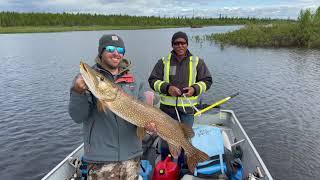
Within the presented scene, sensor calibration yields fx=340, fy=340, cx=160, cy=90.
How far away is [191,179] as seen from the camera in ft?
16.1

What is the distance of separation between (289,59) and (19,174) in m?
22.5

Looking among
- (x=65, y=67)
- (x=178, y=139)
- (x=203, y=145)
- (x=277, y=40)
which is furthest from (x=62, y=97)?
(x=277, y=40)

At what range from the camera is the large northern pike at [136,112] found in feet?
9.66

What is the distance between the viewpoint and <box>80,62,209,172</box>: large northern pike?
2.94 metres

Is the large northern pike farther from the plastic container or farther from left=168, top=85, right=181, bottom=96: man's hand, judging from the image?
the plastic container

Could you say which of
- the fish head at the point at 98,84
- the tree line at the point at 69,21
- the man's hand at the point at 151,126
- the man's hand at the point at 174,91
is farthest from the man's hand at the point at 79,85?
the tree line at the point at 69,21

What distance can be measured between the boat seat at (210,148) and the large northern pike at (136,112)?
1.29 m

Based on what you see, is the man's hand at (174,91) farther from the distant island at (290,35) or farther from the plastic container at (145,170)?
the distant island at (290,35)

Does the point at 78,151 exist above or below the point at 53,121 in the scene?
above

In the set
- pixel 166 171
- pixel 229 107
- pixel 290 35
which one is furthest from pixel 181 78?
pixel 290 35

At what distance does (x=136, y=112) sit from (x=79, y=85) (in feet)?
2.08

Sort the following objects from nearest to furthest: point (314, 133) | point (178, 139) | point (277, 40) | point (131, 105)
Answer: point (131, 105) < point (178, 139) < point (314, 133) < point (277, 40)

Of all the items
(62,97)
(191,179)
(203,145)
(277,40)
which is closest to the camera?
(191,179)

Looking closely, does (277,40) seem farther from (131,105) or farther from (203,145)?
(131,105)
